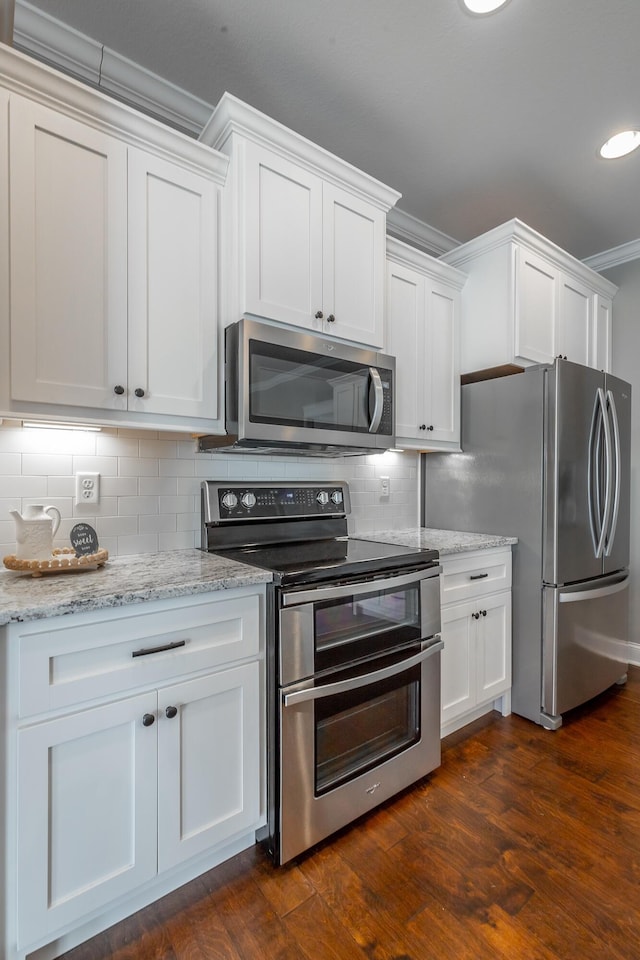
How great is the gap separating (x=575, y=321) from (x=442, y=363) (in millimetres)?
1006

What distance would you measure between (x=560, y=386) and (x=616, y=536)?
3.15 feet

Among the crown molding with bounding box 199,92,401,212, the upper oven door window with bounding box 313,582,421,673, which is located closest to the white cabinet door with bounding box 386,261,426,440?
the crown molding with bounding box 199,92,401,212

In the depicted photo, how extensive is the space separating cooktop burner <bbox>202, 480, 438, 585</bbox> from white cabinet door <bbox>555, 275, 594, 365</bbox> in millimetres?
1672

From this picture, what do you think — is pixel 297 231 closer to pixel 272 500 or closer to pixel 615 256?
pixel 272 500

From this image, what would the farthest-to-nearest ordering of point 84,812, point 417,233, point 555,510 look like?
point 417,233 < point 555,510 < point 84,812

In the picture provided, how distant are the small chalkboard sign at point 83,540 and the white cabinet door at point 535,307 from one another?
2.21m

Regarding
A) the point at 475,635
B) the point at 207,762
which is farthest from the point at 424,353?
the point at 207,762

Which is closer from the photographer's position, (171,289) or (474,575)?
(171,289)

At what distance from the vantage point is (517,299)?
8.29ft

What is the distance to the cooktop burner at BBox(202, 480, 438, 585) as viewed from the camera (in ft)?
5.34

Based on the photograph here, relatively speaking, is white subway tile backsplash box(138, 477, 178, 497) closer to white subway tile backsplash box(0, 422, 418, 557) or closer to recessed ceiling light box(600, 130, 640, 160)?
white subway tile backsplash box(0, 422, 418, 557)

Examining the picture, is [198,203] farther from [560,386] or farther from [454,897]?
[454,897]

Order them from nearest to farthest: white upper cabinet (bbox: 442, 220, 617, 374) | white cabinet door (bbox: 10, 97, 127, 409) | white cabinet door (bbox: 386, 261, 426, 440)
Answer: white cabinet door (bbox: 10, 97, 127, 409) < white cabinet door (bbox: 386, 261, 426, 440) < white upper cabinet (bbox: 442, 220, 617, 374)

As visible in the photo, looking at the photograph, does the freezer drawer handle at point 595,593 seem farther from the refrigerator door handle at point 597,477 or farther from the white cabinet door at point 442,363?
the white cabinet door at point 442,363
